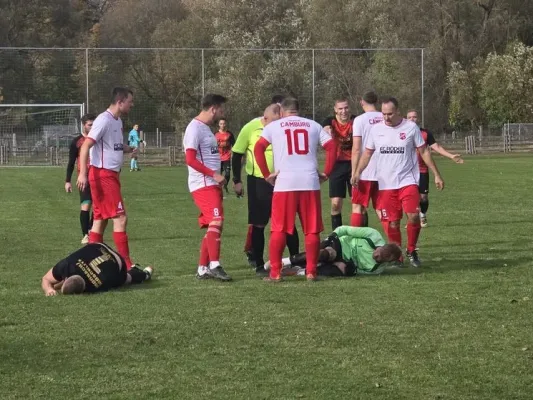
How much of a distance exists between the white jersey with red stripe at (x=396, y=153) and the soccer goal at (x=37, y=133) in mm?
33939

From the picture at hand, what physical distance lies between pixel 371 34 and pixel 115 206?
169 feet

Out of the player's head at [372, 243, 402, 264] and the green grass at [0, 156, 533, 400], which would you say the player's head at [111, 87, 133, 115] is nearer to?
the green grass at [0, 156, 533, 400]

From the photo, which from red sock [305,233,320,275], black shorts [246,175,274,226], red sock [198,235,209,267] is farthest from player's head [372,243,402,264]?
red sock [198,235,209,267]

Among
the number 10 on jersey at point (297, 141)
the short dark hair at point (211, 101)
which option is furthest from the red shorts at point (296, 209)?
the short dark hair at point (211, 101)

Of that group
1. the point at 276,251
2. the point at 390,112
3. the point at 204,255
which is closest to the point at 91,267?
the point at 204,255

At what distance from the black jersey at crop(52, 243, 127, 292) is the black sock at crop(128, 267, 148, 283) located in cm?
52

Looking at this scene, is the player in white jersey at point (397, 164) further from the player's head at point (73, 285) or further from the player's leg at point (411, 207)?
the player's head at point (73, 285)

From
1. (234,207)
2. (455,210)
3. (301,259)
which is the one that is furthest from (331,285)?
(234,207)

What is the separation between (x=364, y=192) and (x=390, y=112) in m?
1.40

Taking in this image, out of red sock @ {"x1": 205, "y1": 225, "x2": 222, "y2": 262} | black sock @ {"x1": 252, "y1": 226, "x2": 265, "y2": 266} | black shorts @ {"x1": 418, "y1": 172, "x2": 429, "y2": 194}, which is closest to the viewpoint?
red sock @ {"x1": 205, "y1": 225, "x2": 222, "y2": 262}

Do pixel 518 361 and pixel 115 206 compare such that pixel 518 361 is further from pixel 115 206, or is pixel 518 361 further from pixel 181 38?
pixel 181 38

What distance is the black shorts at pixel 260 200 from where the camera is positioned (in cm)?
1166

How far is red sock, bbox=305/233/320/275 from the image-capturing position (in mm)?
10398

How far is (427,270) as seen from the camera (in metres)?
11.1
